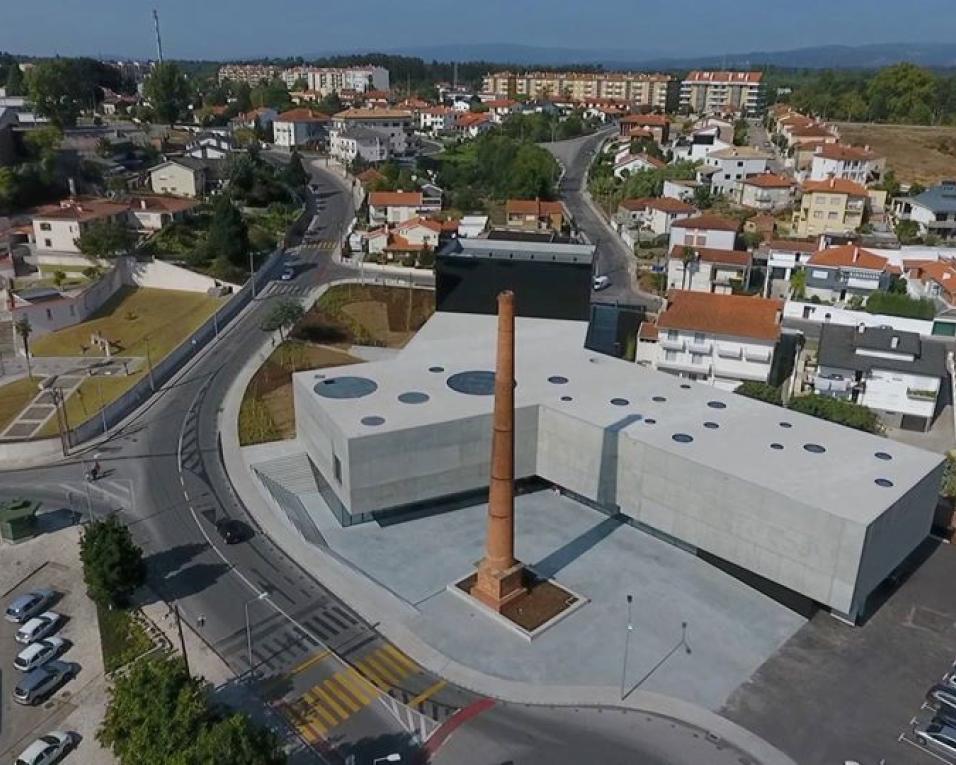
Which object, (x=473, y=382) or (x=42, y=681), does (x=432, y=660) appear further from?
(x=473, y=382)

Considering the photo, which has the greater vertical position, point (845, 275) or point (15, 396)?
point (845, 275)

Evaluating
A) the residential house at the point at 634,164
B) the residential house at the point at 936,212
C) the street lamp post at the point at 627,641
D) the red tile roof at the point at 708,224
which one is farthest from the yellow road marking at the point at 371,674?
the residential house at the point at 634,164

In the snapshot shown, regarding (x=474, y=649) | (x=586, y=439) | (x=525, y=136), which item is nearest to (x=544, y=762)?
(x=474, y=649)

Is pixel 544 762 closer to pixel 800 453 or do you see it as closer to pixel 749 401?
pixel 800 453

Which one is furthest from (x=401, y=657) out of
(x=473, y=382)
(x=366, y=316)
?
(x=366, y=316)

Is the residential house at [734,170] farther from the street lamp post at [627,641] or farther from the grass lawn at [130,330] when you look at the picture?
the street lamp post at [627,641]

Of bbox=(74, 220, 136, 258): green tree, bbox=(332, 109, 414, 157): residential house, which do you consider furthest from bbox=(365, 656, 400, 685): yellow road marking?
bbox=(332, 109, 414, 157): residential house
